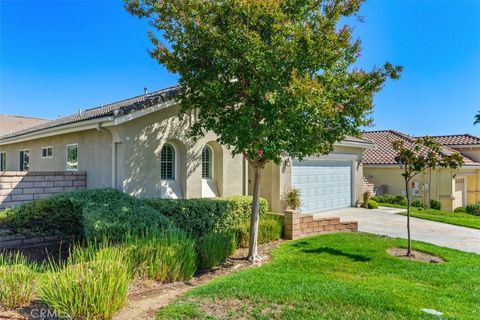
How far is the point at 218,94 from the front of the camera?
7.79 m

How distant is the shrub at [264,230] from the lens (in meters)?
10.4

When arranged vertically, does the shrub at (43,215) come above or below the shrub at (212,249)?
above

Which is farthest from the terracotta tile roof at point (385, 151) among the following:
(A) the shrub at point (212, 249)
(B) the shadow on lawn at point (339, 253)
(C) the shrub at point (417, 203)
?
(A) the shrub at point (212, 249)

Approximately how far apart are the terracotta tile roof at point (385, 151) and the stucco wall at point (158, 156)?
53.3 feet

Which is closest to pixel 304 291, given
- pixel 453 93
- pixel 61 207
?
pixel 61 207

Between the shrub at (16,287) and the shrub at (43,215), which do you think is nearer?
the shrub at (16,287)

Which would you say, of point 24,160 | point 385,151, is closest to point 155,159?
point 24,160

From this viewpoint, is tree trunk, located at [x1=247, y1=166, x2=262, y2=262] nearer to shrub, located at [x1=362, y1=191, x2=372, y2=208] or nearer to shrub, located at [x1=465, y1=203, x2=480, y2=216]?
shrub, located at [x1=362, y1=191, x2=372, y2=208]

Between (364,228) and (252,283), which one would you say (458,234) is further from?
Result: (252,283)

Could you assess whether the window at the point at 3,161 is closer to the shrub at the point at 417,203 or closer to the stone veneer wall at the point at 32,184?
the stone veneer wall at the point at 32,184

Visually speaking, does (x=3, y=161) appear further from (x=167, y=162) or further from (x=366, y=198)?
(x=366, y=198)

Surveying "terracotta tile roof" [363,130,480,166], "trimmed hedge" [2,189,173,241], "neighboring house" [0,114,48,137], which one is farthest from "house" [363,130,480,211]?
"neighboring house" [0,114,48,137]

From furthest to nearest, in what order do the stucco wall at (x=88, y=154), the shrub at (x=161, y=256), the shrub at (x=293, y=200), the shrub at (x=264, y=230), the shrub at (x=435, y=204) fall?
the shrub at (x=435, y=204) < the shrub at (x=293, y=200) < the stucco wall at (x=88, y=154) < the shrub at (x=264, y=230) < the shrub at (x=161, y=256)

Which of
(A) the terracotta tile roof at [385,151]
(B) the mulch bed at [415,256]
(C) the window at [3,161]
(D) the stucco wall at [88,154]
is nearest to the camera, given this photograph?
(B) the mulch bed at [415,256]
